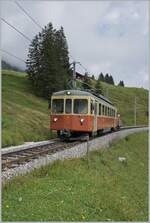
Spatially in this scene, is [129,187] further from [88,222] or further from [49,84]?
[49,84]

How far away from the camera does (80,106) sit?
25625 mm

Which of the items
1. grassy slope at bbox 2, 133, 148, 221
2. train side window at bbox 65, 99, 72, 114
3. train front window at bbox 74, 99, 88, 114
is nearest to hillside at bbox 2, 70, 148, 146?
train side window at bbox 65, 99, 72, 114

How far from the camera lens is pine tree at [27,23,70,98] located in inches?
2763

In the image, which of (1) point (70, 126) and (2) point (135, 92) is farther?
(2) point (135, 92)

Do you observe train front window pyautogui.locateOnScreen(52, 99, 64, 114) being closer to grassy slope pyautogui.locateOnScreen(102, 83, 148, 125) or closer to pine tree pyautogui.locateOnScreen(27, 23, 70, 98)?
pine tree pyautogui.locateOnScreen(27, 23, 70, 98)

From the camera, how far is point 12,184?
10.9 metres

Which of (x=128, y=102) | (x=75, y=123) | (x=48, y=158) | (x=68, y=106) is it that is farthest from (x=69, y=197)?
(x=128, y=102)

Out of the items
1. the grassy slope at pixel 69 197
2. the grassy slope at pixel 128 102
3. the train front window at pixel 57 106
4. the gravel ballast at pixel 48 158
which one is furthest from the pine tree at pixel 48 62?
the grassy slope at pixel 69 197

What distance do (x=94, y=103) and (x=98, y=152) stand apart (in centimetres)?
552

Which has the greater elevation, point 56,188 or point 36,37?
point 36,37

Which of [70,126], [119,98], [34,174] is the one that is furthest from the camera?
[119,98]

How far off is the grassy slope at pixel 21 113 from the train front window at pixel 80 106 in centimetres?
389

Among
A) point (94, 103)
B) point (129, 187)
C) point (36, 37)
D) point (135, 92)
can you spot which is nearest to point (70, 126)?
point (94, 103)

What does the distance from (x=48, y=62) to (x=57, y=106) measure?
45.7m
